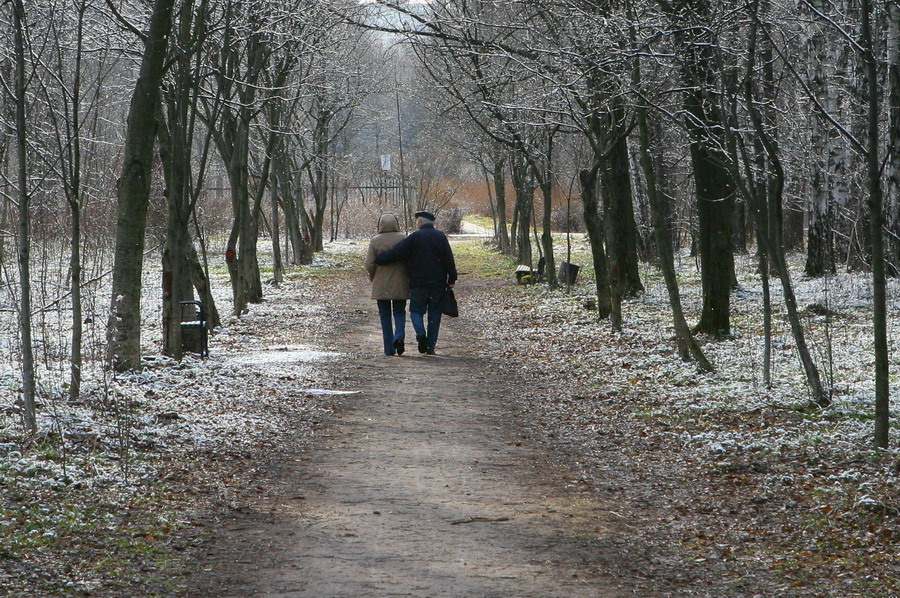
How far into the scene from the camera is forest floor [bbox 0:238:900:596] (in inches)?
195

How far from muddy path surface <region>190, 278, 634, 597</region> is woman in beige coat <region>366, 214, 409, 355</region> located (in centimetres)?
416

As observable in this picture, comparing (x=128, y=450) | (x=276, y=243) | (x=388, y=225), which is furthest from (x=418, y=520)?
(x=276, y=243)

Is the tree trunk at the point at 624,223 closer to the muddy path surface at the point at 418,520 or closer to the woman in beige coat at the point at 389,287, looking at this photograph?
the woman in beige coat at the point at 389,287

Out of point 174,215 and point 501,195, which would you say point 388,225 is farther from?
point 501,195

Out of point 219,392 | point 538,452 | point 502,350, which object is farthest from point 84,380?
point 502,350

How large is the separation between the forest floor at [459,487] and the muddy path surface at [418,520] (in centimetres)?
2

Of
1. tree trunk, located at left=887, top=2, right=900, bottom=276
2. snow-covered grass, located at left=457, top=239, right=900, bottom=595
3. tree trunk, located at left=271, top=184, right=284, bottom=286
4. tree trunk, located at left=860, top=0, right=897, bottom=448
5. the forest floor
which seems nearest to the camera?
the forest floor

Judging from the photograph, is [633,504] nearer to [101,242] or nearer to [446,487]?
[446,487]

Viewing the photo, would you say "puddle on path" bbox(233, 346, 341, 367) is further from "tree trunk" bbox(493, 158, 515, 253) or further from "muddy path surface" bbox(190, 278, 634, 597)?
"tree trunk" bbox(493, 158, 515, 253)

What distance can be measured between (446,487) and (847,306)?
38.0ft

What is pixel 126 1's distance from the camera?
48.4 feet

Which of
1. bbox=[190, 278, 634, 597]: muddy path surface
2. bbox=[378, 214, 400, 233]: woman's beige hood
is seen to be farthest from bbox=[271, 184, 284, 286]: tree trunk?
bbox=[190, 278, 634, 597]: muddy path surface

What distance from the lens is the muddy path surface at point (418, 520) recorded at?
15.8ft

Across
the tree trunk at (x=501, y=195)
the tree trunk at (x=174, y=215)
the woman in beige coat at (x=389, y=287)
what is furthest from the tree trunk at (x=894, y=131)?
the tree trunk at (x=501, y=195)
